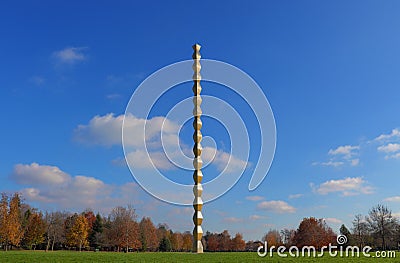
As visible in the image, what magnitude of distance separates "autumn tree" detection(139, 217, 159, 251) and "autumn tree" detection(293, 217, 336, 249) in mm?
22222

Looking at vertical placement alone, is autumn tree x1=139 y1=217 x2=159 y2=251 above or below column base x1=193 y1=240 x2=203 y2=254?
below

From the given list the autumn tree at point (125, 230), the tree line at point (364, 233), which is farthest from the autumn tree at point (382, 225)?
the autumn tree at point (125, 230)

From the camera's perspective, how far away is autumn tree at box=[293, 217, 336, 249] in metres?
42.5

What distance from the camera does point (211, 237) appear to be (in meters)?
54.4

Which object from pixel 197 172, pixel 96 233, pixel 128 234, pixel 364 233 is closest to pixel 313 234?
pixel 364 233

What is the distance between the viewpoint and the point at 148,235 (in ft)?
196

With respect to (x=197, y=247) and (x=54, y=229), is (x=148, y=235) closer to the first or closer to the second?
(x=54, y=229)

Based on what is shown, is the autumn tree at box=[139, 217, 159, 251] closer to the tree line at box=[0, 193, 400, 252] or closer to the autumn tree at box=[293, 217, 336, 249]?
the tree line at box=[0, 193, 400, 252]

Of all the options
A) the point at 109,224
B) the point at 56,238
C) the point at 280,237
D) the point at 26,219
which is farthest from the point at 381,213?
the point at 26,219

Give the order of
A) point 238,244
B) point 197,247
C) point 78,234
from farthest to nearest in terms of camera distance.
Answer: point 238,244 → point 78,234 → point 197,247

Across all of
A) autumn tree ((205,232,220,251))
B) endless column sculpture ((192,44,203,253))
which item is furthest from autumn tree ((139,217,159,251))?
endless column sculpture ((192,44,203,253))

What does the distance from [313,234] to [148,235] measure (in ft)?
83.4

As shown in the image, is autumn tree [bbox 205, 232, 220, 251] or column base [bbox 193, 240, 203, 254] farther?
autumn tree [bbox 205, 232, 220, 251]

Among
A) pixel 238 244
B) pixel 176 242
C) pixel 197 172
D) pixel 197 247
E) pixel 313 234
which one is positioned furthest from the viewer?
pixel 176 242
